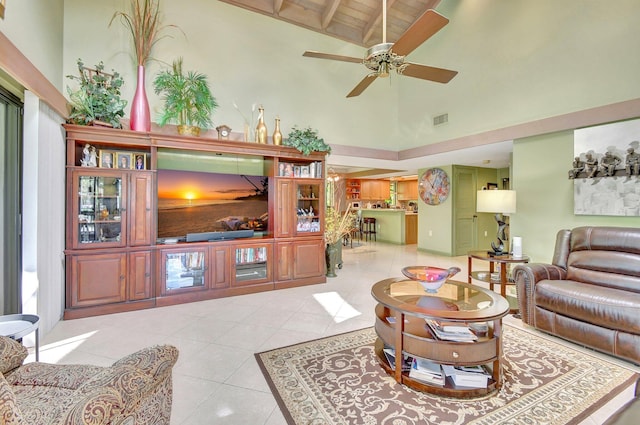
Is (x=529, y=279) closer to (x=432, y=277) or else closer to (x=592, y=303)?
(x=592, y=303)

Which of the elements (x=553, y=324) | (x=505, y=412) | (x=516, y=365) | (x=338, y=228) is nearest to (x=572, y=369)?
(x=516, y=365)

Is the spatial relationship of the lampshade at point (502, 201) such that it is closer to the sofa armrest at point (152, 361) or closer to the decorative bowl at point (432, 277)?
the decorative bowl at point (432, 277)

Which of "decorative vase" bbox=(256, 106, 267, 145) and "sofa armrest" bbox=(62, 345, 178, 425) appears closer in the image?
"sofa armrest" bbox=(62, 345, 178, 425)

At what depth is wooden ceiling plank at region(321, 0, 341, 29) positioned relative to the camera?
15.4 feet

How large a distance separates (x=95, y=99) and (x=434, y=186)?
6.72 meters

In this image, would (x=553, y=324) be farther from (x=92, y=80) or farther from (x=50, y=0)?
(x=50, y=0)

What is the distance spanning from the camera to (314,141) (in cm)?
439

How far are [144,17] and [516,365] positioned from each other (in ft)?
17.6

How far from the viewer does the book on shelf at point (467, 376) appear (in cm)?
188

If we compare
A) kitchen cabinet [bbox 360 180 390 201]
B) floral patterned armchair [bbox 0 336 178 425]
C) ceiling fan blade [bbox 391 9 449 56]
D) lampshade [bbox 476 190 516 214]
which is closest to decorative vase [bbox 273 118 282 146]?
ceiling fan blade [bbox 391 9 449 56]

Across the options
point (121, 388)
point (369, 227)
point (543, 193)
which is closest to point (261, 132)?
point (121, 388)

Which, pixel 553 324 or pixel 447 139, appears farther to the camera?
pixel 447 139

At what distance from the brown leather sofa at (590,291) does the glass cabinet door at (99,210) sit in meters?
4.59

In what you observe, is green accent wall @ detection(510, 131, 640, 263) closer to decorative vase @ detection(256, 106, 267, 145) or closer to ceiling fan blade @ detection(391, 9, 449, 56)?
ceiling fan blade @ detection(391, 9, 449, 56)
